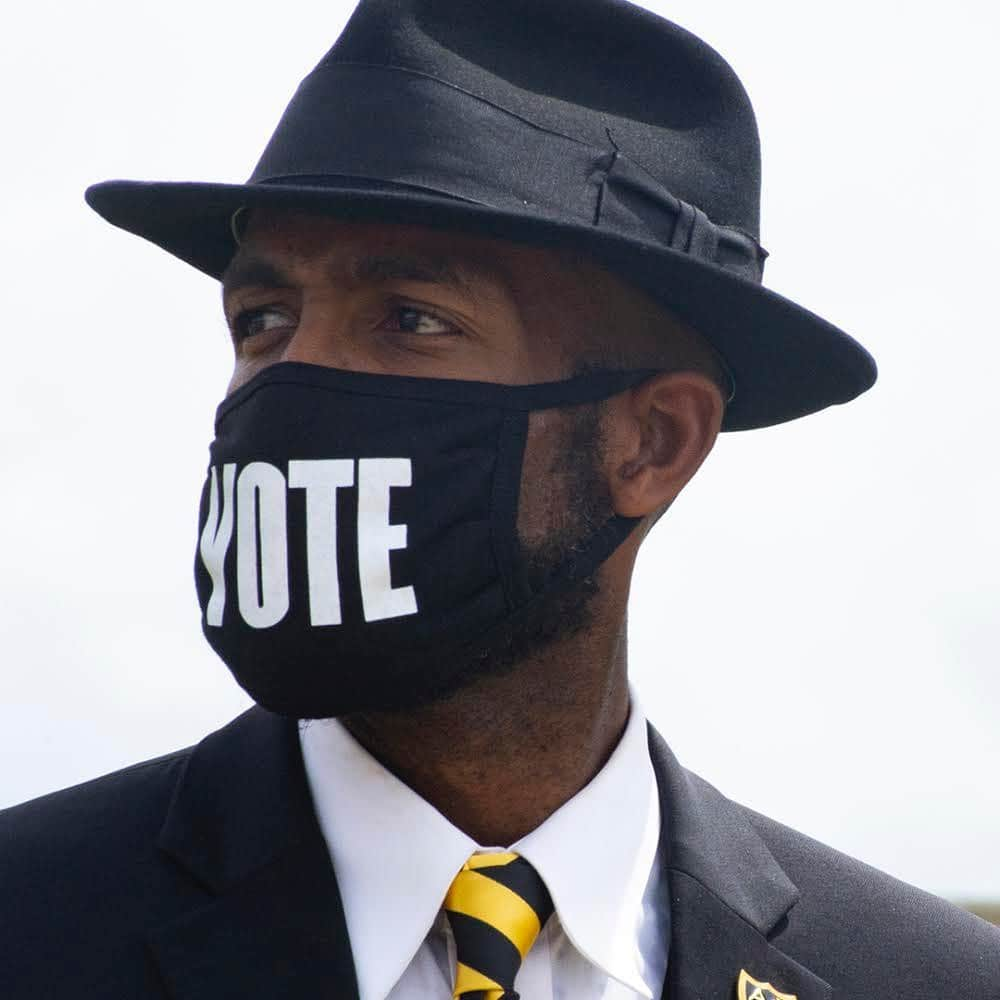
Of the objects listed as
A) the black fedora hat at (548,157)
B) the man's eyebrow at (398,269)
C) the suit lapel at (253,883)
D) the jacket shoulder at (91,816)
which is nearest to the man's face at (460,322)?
the man's eyebrow at (398,269)

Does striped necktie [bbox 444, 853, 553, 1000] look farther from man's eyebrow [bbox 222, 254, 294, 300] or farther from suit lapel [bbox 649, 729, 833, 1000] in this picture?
man's eyebrow [bbox 222, 254, 294, 300]

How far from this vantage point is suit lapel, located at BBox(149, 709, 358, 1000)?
364 centimetres

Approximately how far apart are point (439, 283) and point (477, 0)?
642mm

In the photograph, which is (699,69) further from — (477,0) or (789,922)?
(789,922)

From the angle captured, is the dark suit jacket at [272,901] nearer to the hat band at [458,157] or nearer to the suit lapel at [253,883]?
the suit lapel at [253,883]

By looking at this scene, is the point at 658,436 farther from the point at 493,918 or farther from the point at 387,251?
the point at 493,918

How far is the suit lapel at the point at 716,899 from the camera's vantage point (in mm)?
3943

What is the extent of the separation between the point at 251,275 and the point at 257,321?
0.12 meters

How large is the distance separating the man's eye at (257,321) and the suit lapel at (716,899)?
123cm

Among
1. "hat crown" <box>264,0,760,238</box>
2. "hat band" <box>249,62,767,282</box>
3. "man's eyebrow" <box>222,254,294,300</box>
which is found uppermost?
"hat crown" <box>264,0,760,238</box>

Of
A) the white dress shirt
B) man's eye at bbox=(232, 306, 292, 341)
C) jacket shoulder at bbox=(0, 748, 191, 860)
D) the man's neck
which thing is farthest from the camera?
man's eye at bbox=(232, 306, 292, 341)

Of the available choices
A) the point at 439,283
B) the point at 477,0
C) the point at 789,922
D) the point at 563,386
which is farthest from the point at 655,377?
the point at 789,922

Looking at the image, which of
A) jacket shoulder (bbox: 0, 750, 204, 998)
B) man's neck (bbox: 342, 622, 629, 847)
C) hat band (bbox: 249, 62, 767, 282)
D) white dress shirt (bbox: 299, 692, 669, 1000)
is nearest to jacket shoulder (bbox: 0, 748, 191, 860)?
jacket shoulder (bbox: 0, 750, 204, 998)

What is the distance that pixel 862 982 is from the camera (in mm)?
4168
